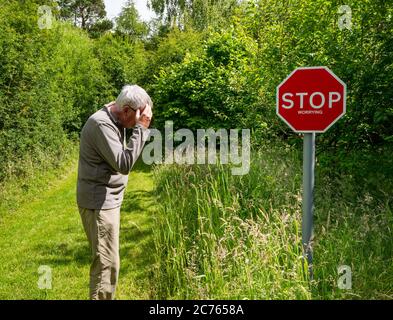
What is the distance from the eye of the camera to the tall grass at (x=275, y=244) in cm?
268

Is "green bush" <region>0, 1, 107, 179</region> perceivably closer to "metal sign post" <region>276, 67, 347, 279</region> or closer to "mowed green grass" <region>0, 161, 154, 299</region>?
"mowed green grass" <region>0, 161, 154, 299</region>

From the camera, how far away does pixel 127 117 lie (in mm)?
2857

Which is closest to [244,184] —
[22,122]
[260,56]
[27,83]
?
[260,56]

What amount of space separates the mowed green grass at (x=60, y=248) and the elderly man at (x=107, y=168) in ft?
3.03

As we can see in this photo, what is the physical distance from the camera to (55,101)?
10656 millimetres

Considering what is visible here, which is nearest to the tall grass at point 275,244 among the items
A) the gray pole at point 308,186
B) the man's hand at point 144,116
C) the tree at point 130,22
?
the gray pole at point 308,186

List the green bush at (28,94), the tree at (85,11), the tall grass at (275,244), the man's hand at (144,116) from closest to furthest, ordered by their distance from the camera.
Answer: the tall grass at (275,244), the man's hand at (144,116), the green bush at (28,94), the tree at (85,11)

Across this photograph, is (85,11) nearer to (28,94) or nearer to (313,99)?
(28,94)

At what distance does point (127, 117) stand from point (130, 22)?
28.7 meters

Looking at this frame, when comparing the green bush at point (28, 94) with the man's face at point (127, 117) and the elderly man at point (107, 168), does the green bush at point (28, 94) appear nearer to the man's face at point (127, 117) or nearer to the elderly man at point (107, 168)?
the elderly man at point (107, 168)

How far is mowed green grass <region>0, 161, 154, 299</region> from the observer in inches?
154

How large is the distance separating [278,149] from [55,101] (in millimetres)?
7454

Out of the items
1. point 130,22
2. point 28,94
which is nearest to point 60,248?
point 28,94

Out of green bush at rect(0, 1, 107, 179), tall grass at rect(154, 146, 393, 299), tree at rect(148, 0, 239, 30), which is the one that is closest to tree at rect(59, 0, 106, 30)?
tree at rect(148, 0, 239, 30)
